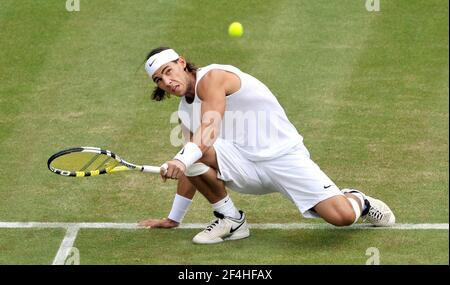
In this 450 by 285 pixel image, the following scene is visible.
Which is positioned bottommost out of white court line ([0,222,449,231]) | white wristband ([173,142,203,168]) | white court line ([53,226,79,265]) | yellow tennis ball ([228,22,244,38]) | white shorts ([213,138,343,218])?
white court line ([53,226,79,265])

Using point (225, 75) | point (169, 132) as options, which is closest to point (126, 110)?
point (169, 132)

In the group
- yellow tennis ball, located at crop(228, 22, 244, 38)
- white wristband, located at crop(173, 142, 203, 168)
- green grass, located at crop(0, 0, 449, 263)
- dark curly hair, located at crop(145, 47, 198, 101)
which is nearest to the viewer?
white wristband, located at crop(173, 142, 203, 168)

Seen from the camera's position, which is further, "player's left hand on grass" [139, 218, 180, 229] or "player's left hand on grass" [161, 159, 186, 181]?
"player's left hand on grass" [139, 218, 180, 229]

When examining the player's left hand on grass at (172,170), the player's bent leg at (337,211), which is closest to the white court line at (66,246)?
the player's left hand on grass at (172,170)

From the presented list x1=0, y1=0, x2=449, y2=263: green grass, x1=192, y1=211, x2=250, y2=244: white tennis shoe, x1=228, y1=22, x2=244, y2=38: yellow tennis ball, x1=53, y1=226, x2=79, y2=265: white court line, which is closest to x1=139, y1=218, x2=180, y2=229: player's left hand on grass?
x1=0, y1=0, x2=449, y2=263: green grass

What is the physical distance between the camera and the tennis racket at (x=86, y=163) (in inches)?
406

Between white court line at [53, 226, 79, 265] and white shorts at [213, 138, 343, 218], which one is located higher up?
white shorts at [213, 138, 343, 218]

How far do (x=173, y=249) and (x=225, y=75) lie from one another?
1.55 metres

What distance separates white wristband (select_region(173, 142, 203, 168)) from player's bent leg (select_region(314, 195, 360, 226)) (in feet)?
3.89

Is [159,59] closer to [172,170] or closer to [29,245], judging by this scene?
[172,170]

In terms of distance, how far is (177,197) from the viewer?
1108 cm

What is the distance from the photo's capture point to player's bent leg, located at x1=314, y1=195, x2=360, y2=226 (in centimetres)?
1057

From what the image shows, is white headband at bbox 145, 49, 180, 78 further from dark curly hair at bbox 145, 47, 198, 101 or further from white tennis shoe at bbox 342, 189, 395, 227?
white tennis shoe at bbox 342, 189, 395, 227

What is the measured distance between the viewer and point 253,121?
10742 mm
